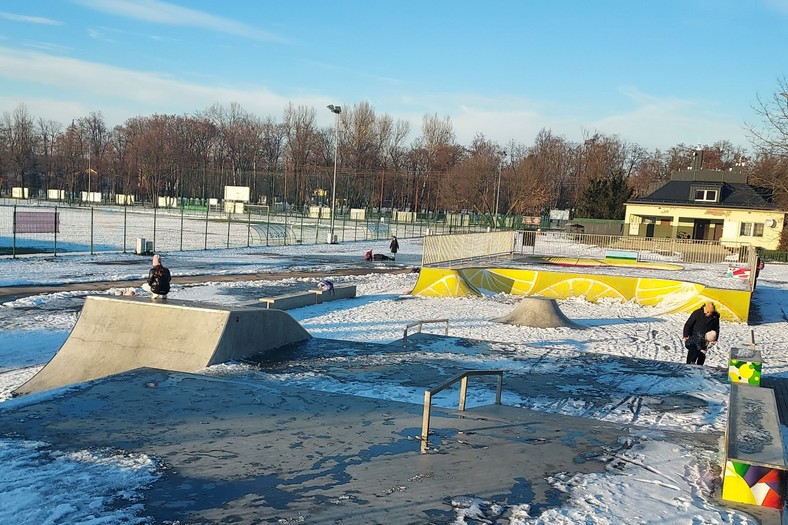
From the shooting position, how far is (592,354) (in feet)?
46.8

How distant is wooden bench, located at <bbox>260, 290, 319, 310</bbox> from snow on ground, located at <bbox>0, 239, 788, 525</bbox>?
0.53m

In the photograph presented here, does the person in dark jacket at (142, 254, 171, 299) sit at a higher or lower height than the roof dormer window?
lower

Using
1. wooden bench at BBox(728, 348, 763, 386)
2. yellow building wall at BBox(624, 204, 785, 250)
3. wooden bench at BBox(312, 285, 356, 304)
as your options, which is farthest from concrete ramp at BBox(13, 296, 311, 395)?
yellow building wall at BBox(624, 204, 785, 250)

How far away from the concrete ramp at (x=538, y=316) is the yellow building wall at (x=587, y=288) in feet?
16.8

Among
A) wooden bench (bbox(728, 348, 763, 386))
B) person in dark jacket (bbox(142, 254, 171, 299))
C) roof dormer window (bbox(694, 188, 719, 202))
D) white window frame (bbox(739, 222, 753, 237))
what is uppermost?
roof dormer window (bbox(694, 188, 719, 202))

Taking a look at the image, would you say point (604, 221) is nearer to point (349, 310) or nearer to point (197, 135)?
point (349, 310)

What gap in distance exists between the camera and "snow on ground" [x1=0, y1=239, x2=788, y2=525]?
555 centimetres

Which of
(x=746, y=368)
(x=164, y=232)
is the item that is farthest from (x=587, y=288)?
(x=164, y=232)

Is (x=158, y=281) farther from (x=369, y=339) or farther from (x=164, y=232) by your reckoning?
(x=164, y=232)

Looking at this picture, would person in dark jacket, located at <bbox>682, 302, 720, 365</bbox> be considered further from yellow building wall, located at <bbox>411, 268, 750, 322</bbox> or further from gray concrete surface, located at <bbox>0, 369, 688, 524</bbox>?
yellow building wall, located at <bbox>411, 268, 750, 322</bbox>

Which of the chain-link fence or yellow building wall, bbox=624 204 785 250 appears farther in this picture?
yellow building wall, bbox=624 204 785 250

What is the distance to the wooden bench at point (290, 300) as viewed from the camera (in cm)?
1775

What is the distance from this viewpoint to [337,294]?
21.6 meters

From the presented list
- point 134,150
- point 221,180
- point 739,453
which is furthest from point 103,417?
point 134,150
